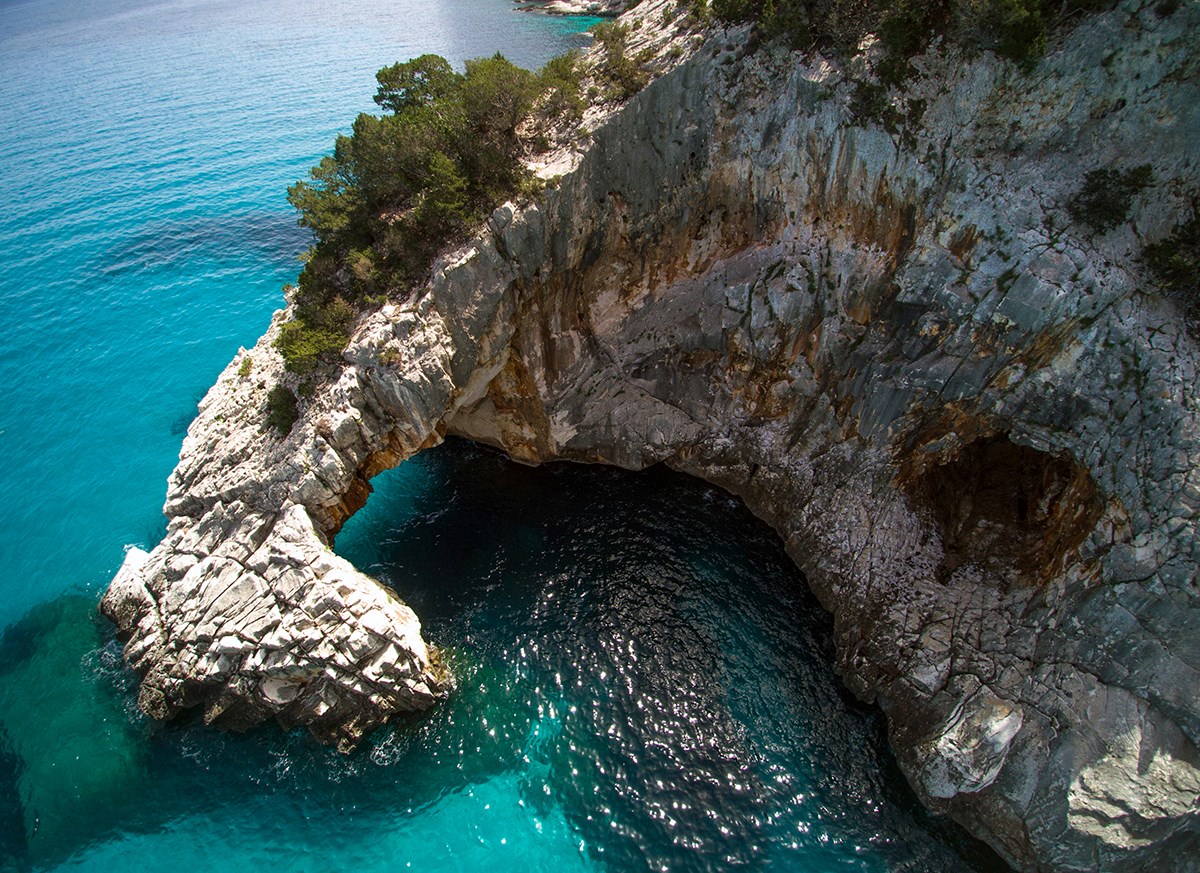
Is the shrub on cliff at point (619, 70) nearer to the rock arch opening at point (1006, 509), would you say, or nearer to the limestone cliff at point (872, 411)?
the limestone cliff at point (872, 411)

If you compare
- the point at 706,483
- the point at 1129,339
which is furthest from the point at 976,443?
the point at 706,483

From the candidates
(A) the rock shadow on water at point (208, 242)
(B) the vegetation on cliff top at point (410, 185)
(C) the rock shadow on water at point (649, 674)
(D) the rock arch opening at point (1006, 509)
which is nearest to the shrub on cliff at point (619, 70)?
(B) the vegetation on cliff top at point (410, 185)

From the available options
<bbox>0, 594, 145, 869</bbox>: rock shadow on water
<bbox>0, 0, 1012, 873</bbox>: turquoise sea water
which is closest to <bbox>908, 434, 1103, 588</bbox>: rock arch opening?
<bbox>0, 0, 1012, 873</bbox>: turquoise sea water

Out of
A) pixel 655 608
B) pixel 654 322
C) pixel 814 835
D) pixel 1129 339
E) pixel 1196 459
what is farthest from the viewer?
pixel 654 322

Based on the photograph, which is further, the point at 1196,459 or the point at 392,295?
the point at 392,295

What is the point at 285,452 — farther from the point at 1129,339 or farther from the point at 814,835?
the point at 1129,339

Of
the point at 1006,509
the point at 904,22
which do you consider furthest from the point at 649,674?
the point at 904,22
